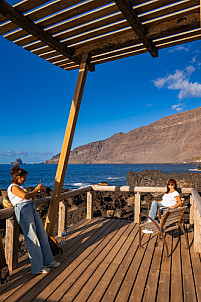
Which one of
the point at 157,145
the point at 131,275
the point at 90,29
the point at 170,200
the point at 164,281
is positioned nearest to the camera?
the point at 164,281

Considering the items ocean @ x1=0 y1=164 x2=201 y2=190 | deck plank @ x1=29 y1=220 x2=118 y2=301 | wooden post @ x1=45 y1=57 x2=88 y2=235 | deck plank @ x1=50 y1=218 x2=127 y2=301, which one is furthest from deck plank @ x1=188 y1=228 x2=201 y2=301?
ocean @ x1=0 y1=164 x2=201 y2=190

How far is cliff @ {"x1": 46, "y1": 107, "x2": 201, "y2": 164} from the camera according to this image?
14712cm

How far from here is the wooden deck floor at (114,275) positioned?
213 cm

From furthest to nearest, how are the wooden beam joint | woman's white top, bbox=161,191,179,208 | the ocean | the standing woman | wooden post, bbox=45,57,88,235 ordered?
the ocean
woman's white top, bbox=161,191,179,208
wooden post, bbox=45,57,88,235
the standing woman
the wooden beam joint

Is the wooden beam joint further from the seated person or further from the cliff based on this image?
the cliff

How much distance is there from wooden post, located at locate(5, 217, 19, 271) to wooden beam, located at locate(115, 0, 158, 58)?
270 cm

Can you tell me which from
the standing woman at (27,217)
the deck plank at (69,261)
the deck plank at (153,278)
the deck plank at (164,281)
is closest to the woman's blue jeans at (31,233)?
the standing woman at (27,217)

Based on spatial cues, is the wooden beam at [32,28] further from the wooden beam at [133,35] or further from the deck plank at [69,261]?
the deck plank at [69,261]

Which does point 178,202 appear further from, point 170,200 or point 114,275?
point 114,275

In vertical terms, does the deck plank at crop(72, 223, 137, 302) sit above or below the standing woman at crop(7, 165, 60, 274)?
below

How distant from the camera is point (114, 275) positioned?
2.52m

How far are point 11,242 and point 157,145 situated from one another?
17442cm

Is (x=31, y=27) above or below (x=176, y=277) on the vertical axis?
above

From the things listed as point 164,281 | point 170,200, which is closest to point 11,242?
point 164,281
